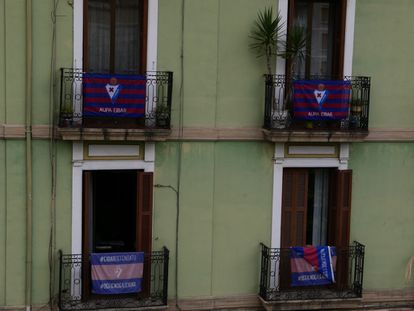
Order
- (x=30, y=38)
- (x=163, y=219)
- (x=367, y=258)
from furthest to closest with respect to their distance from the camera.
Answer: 1. (x=367, y=258)
2. (x=163, y=219)
3. (x=30, y=38)

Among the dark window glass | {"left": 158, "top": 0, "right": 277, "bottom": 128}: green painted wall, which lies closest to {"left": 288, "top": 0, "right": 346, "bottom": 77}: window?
the dark window glass

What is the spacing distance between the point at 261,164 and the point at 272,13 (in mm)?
3169

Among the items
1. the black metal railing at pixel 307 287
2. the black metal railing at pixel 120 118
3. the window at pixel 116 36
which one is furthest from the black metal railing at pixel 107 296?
the window at pixel 116 36

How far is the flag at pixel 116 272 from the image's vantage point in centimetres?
1393

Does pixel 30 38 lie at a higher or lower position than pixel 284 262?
higher

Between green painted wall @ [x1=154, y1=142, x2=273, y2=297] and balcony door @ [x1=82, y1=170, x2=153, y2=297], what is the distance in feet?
1.01

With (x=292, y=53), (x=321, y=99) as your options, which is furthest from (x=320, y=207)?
(x=292, y=53)

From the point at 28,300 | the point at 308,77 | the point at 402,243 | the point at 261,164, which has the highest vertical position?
the point at 308,77

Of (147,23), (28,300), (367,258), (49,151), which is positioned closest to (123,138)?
(49,151)

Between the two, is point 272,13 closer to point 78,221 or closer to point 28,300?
point 78,221

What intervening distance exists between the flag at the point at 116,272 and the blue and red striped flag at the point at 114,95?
2839mm

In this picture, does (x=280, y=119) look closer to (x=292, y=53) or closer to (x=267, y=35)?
(x=292, y=53)

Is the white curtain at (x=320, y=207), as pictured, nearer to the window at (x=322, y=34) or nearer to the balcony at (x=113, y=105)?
the window at (x=322, y=34)

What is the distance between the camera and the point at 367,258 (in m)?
15.6
